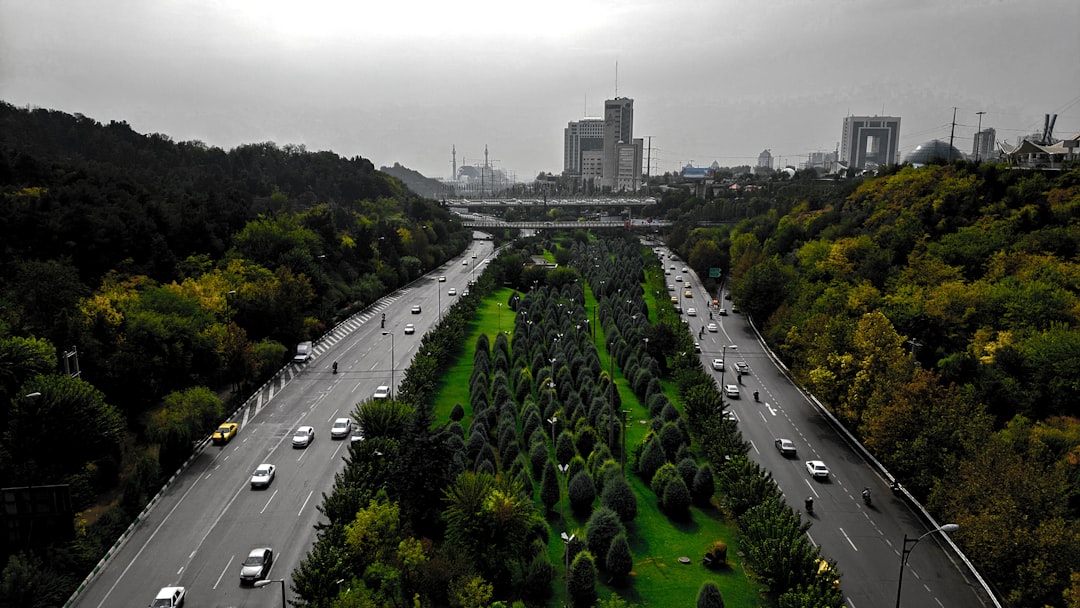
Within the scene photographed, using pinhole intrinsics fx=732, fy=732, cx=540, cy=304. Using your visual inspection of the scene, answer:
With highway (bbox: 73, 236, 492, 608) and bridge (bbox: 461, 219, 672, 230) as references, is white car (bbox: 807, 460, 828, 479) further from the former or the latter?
bridge (bbox: 461, 219, 672, 230)

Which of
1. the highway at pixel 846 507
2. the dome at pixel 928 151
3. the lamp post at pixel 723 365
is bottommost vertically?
the highway at pixel 846 507

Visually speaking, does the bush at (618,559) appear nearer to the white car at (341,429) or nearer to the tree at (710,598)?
the tree at (710,598)

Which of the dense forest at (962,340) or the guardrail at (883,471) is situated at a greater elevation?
the dense forest at (962,340)

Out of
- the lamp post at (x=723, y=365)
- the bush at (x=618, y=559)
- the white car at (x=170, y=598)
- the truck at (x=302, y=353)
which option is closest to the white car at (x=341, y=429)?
the truck at (x=302, y=353)

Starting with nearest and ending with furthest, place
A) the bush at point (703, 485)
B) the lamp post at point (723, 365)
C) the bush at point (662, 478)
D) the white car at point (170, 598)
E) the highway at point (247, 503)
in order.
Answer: the white car at point (170, 598) < the highway at point (247, 503) < the bush at point (662, 478) < the bush at point (703, 485) < the lamp post at point (723, 365)

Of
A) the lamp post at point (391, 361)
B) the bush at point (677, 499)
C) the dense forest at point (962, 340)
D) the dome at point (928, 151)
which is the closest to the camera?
the dense forest at point (962, 340)

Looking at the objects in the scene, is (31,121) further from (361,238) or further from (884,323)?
(884,323)

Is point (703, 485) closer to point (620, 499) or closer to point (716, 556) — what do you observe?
point (620, 499)
